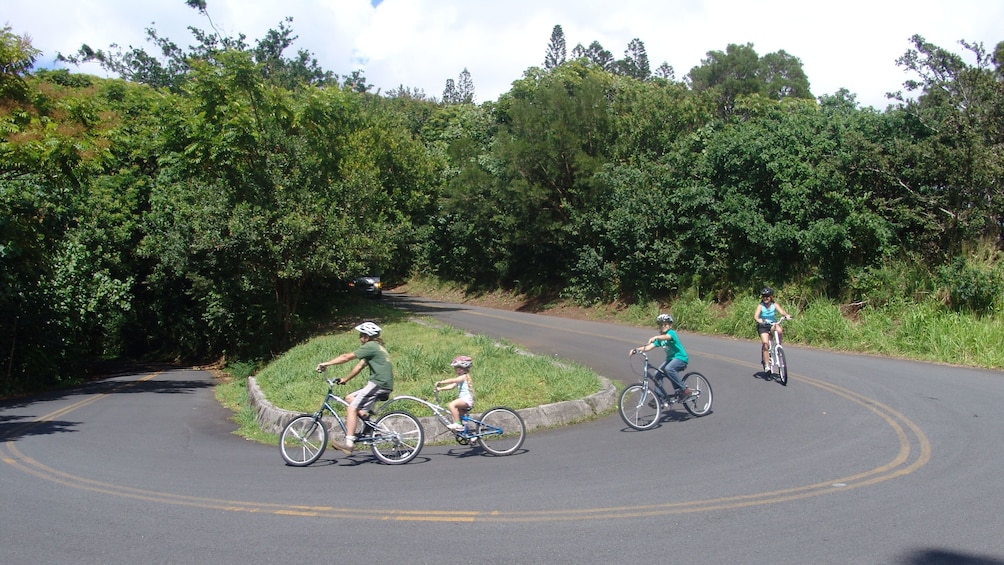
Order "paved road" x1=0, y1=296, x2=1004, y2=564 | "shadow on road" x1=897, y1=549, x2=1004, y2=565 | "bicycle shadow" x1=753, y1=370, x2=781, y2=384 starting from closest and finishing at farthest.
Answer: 1. "shadow on road" x1=897, y1=549, x2=1004, y2=565
2. "paved road" x1=0, y1=296, x2=1004, y2=564
3. "bicycle shadow" x1=753, y1=370, x2=781, y2=384

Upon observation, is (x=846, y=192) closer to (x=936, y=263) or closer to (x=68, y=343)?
(x=936, y=263)

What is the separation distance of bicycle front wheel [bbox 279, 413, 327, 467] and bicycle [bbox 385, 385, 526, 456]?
0.99 metres

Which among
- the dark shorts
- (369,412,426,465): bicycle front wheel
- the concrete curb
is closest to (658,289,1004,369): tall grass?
the concrete curb

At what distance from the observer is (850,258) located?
77.9 ft

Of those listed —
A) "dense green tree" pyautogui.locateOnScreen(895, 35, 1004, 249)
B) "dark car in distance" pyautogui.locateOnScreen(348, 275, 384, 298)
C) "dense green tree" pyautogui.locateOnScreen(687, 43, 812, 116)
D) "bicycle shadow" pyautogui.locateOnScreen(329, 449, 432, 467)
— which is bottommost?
"bicycle shadow" pyautogui.locateOnScreen(329, 449, 432, 467)

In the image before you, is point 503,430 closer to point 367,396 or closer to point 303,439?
point 367,396

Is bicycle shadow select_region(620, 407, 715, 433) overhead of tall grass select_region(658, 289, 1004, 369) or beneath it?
beneath

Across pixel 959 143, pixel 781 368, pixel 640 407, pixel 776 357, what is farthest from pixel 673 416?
pixel 959 143

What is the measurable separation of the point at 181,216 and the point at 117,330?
8.20 metres

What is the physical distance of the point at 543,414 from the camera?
36.2 ft

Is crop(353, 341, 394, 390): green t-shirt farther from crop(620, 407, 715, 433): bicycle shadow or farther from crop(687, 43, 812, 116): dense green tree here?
crop(687, 43, 812, 116): dense green tree

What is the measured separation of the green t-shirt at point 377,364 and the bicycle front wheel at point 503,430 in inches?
50.7

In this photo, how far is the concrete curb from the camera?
1051 cm

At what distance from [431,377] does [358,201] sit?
12803 mm
